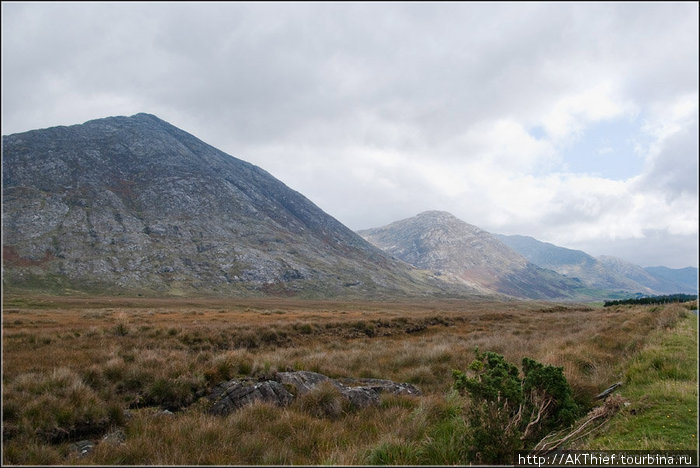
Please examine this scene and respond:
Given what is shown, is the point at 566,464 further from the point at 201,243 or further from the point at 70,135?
the point at 70,135

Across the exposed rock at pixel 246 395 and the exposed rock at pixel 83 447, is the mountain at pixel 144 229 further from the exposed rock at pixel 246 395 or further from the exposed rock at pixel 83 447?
the exposed rock at pixel 83 447

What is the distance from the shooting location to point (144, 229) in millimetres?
131250

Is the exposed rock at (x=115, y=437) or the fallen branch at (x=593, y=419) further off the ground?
the fallen branch at (x=593, y=419)

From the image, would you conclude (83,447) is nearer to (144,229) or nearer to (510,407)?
(510,407)

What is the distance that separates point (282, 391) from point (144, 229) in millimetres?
141752

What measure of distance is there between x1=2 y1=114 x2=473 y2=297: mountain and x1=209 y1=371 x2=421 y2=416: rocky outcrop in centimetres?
10107

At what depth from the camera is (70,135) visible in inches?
6737

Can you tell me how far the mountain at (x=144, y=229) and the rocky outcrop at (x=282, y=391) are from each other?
101 meters

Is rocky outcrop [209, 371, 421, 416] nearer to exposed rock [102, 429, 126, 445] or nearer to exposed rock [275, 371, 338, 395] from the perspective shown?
exposed rock [275, 371, 338, 395]

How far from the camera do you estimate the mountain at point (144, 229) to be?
104m

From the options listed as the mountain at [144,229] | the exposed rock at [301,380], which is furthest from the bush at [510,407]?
the mountain at [144,229]

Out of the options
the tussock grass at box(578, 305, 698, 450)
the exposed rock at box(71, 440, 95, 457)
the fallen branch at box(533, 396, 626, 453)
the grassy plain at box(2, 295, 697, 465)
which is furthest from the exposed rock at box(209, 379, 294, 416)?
the tussock grass at box(578, 305, 698, 450)

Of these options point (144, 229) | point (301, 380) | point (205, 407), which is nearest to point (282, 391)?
point (301, 380)

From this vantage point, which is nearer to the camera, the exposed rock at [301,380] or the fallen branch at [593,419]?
the fallen branch at [593,419]
